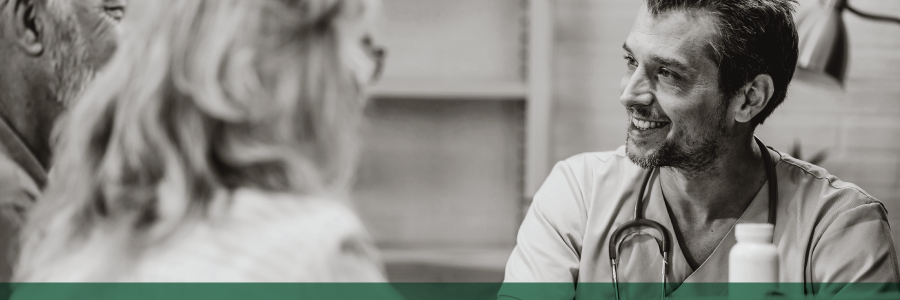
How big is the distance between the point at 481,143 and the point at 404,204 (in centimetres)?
26

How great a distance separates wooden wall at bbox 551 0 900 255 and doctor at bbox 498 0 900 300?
744 mm

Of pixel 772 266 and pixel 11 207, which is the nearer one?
pixel 772 266

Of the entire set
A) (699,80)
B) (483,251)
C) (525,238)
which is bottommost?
(483,251)

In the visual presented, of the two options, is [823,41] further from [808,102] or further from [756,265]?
[756,265]

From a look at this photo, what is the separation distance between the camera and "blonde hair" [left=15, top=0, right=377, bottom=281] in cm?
61

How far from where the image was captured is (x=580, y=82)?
2025 mm

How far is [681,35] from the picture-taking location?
1.20 meters

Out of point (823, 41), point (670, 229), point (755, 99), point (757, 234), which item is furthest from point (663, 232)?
point (823, 41)

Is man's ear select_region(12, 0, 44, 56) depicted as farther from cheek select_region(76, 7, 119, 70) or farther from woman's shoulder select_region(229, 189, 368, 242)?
woman's shoulder select_region(229, 189, 368, 242)

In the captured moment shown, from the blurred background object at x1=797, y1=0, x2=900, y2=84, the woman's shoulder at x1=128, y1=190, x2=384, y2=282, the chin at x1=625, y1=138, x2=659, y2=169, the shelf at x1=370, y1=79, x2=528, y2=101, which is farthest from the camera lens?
the blurred background object at x1=797, y1=0, x2=900, y2=84

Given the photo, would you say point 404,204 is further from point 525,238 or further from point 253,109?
point 253,109

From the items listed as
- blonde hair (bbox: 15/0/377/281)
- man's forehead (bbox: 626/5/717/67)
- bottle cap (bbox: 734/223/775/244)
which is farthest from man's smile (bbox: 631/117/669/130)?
blonde hair (bbox: 15/0/377/281)

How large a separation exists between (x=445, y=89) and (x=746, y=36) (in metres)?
0.79

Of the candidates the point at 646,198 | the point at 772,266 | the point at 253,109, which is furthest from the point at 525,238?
the point at 253,109
